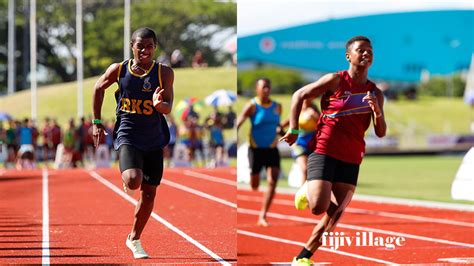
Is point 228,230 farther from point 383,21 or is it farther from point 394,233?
point 383,21

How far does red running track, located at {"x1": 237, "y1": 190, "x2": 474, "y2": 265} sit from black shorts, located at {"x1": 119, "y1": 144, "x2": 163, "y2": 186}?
1.57 meters

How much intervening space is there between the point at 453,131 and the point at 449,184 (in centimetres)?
3248

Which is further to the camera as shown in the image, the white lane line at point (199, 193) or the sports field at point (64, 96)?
the sports field at point (64, 96)

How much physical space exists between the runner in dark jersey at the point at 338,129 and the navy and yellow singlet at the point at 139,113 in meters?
1.16

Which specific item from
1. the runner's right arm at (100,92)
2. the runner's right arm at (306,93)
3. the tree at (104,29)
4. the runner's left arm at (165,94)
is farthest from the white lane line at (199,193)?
the runner's right arm at (306,93)

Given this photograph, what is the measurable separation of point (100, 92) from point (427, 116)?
2004 inches

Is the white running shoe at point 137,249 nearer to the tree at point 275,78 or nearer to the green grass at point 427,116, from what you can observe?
the tree at point 275,78

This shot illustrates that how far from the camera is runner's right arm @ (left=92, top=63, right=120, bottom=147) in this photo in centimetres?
869

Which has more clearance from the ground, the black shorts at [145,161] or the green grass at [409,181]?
the black shorts at [145,161]

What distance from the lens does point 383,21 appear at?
1791 inches

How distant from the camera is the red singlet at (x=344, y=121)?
852 cm

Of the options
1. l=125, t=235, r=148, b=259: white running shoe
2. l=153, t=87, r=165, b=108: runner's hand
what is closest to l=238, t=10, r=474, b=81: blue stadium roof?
l=125, t=235, r=148, b=259: white running shoe

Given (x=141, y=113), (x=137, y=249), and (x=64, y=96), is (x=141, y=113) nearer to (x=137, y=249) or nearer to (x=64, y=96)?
(x=137, y=249)

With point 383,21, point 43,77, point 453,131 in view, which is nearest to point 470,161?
point 43,77
